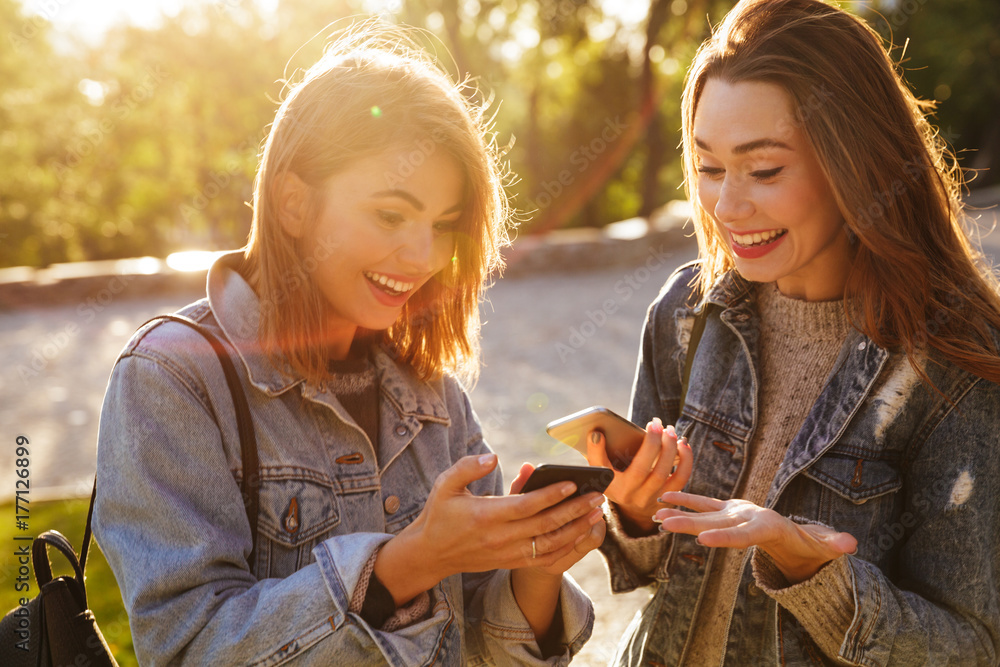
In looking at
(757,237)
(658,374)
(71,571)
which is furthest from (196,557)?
(71,571)

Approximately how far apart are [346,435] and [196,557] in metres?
0.55

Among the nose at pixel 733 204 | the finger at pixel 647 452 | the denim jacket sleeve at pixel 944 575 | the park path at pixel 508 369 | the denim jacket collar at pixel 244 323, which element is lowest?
the park path at pixel 508 369

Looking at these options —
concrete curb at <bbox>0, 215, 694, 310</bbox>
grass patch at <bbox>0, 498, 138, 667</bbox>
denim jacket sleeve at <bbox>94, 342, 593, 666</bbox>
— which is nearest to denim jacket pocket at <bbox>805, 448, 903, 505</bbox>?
denim jacket sleeve at <bbox>94, 342, 593, 666</bbox>

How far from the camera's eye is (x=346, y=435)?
2.16 m

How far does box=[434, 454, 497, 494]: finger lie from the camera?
1719mm

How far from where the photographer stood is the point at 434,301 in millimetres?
2604

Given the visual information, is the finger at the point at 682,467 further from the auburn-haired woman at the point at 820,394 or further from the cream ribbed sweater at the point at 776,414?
the cream ribbed sweater at the point at 776,414

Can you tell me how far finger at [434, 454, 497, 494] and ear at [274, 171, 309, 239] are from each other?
845 millimetres

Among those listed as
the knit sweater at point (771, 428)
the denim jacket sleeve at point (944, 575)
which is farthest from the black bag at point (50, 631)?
the denim jacket sleeve at point (944, 575)

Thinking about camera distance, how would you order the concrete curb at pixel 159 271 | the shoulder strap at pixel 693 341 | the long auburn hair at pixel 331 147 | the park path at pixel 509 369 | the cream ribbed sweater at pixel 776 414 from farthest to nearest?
the concrete curb at pixel 159 271 < the park path at pixel 509 369 < the shoulder strap at pixel 693 341 < the cream ribbed sweater at pixel 776 414 < the long auburn hair at pixel 331 147

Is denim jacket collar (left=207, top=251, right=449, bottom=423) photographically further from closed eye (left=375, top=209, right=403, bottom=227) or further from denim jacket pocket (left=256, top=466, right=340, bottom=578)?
closed eye (left=375, top=209, right=403, bottom=227)

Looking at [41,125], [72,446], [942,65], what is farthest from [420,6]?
[72,446]

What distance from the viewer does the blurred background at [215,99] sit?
23.2 metres

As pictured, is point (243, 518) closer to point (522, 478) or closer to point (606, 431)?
point (522, 478)
